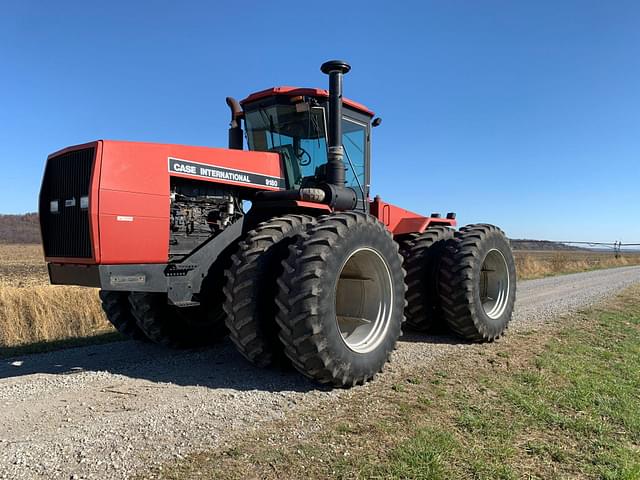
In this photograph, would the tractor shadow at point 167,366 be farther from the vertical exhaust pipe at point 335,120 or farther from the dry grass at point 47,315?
the vertical exhaust pipe at point 335,120

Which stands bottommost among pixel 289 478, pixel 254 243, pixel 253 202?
pixel 289 478

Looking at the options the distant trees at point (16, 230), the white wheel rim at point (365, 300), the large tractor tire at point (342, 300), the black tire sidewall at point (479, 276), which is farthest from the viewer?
the distant trees at point (16, 230)

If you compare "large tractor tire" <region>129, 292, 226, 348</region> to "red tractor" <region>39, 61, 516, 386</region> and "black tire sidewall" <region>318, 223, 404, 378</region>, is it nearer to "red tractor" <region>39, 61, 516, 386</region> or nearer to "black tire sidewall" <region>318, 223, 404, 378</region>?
"red tractor" <region>39, 61, 516, 386</region>

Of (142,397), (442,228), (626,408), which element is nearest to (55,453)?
(142,397)

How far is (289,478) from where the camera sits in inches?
111

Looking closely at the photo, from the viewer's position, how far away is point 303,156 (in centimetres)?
589

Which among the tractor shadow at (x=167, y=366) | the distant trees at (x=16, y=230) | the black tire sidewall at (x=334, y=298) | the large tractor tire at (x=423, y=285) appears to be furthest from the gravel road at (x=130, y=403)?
the distant trees at (x=16, y=230)

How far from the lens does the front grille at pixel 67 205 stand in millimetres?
4211

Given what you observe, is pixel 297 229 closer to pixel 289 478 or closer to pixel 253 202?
pixel 253 202

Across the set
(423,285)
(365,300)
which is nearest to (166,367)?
(365,300)

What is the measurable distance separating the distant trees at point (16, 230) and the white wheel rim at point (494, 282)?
91554 millimetres

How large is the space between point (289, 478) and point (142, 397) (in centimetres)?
188

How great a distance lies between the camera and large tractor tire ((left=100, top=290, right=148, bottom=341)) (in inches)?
241

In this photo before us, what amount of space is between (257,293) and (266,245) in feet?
1.53
